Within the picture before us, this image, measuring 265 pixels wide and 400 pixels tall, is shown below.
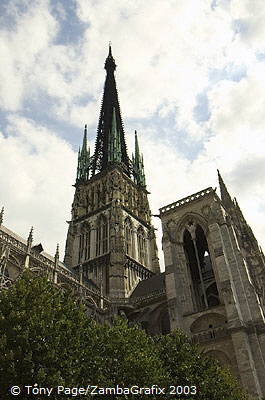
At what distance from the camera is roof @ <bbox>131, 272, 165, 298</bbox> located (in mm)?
33422

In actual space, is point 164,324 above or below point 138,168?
below

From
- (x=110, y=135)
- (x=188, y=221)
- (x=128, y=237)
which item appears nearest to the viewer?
(x=188, y=221)

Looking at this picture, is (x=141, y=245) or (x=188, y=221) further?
(x=141, y=245)

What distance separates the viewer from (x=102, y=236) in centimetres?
3966

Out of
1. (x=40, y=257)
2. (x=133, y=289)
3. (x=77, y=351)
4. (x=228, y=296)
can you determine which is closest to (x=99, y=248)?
(x=133, y=289)

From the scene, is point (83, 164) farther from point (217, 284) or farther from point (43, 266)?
point (217, 284)

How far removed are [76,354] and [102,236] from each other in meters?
28.2

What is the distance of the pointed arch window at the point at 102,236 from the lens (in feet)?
126

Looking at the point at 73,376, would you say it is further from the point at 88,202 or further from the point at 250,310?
the point at 88,202

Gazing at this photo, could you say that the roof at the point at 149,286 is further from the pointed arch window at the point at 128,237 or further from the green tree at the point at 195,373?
the green tree at the point at 195,373

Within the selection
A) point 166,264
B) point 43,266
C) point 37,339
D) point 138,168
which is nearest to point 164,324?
point 166,264

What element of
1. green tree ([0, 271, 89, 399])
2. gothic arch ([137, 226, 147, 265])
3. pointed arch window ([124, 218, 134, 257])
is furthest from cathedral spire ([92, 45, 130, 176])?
green tree ([0, 271, 89, 399])

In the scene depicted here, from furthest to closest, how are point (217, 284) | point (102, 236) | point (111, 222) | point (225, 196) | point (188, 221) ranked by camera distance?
1. point (102, 236)
2. point (111, 222)
3. point (225, 196)
4. point (188, 221)
5. point (217, 284)

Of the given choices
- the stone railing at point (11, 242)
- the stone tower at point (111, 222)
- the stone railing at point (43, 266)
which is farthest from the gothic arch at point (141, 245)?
the stone railing at point (11, 242)
